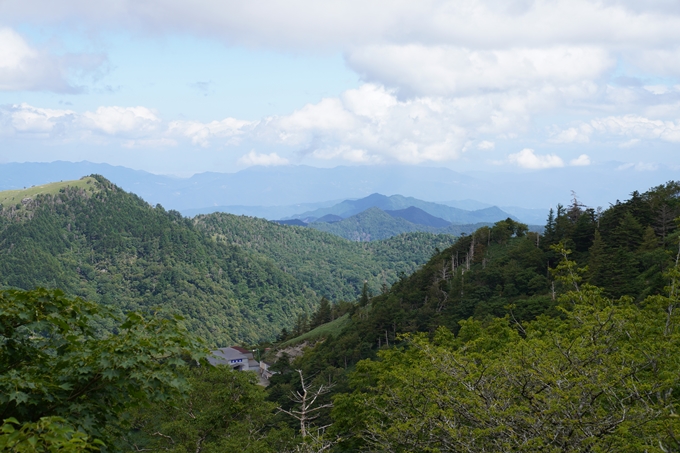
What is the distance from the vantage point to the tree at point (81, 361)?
273 inches

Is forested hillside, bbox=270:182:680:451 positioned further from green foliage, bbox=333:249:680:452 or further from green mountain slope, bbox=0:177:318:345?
green mountain slope, bbox=0:177:318:345

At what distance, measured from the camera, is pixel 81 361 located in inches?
292

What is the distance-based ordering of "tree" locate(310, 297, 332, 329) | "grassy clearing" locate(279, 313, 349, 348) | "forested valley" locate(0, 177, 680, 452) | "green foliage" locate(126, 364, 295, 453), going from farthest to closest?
"tree" locate(310, 297, 332, 329)
"grassy clearing" locate(279, 313, 349, 348)
"green foliage" locate(126, 364, 295, 453)
"forested valley" locate(0, 177, 680, 452)

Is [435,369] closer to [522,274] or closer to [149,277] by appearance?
[522,274]

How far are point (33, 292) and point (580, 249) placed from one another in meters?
60.2

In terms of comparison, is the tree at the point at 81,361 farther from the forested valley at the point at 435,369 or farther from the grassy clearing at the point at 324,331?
the grassy clearing at the point at 324,331

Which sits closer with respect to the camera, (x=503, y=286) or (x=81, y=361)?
(x=81, y=361)

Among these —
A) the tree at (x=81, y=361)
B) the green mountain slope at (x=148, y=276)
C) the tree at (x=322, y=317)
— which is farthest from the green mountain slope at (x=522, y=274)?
the green mountain slope at (x=148, y=276)

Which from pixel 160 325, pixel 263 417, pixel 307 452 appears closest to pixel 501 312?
pixel 263 417

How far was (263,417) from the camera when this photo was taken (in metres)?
24.6

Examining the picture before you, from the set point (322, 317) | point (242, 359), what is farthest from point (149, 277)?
point (242, 359)

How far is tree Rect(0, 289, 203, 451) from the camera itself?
6.94 m

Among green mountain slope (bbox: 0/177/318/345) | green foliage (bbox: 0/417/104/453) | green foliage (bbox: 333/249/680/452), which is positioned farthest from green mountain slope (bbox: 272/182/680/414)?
green mountain slope (bbox: 0/177/318/345)

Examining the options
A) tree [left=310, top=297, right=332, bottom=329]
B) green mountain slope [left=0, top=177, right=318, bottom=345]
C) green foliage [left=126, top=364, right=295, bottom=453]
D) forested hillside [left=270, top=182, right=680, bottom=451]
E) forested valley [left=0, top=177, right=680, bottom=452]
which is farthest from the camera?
green mountain slope [left=0, top=177, right=318, bottom=345]
